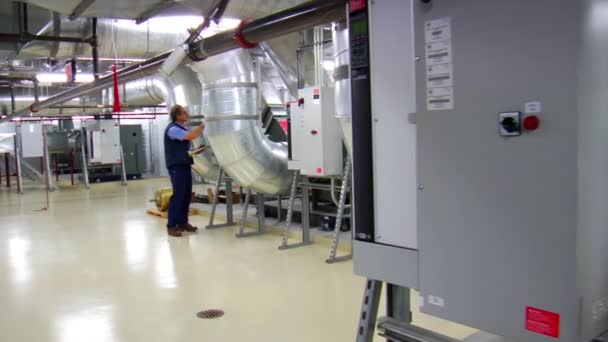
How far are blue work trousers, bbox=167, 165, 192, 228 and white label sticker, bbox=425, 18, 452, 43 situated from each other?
15.5ft

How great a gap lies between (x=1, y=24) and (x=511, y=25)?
6.52m

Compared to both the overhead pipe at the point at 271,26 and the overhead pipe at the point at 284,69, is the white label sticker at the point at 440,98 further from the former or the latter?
the overhead pipe at the point at 284,69

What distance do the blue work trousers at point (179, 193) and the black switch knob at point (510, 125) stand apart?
4919mm

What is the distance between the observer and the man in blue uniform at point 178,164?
5703mm

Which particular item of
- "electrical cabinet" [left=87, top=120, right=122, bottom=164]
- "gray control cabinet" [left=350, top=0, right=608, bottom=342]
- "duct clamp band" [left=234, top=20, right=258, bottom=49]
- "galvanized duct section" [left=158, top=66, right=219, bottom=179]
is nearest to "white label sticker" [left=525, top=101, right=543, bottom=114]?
"gray control cabinet" [left=350, top=0, right=608, bottom=342]

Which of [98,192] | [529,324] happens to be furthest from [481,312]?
[98,192]

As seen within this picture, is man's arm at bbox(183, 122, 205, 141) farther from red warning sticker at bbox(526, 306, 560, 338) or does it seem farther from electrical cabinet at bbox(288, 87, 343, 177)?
red warning sticker at bbox(526, 306, 560, 338)

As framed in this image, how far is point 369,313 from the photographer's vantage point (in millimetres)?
1787

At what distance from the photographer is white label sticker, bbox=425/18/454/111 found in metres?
1.44

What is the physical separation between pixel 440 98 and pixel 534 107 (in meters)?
0.28

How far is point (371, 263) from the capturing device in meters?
1.76

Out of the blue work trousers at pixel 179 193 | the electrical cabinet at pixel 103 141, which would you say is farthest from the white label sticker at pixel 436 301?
the electrical cabinet at pixel 103 141

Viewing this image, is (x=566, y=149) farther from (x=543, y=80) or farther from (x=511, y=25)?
(x=511, y=25)

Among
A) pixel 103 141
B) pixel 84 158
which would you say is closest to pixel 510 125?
pixel 103 141
